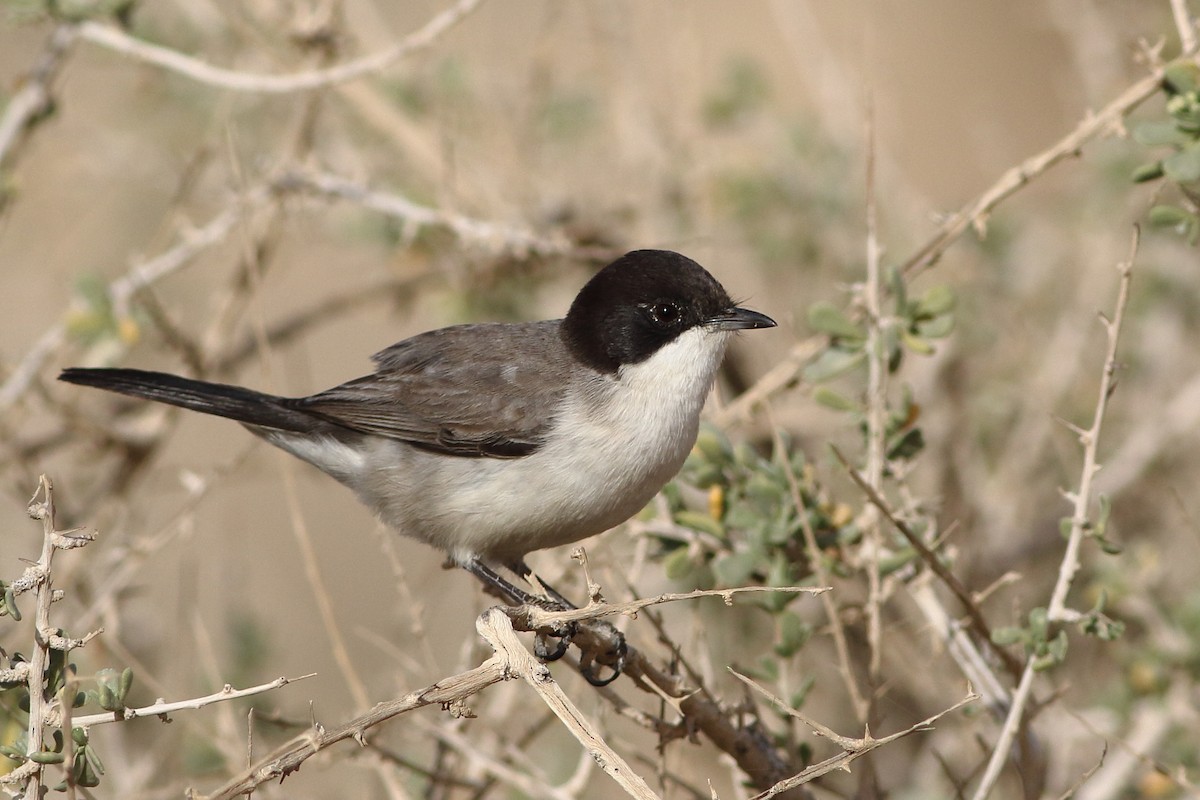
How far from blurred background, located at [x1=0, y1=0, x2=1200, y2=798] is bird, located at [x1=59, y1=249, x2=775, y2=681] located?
0.23m

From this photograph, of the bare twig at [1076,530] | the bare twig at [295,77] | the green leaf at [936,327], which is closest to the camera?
the bare twig at [1076,530]

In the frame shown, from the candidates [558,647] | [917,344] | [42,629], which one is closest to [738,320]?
[917,344]

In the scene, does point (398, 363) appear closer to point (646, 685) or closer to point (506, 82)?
point (646, 685)

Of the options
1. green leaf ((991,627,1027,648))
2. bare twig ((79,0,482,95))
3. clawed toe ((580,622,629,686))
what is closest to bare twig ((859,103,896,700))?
green leaf ((991,627,1027,648))

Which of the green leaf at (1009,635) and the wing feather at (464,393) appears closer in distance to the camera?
the green leaf at (1009,635)

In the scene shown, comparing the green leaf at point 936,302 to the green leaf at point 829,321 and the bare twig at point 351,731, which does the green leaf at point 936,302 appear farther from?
the bare twig at point 351,731

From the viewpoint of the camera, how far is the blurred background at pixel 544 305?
393 centimetres

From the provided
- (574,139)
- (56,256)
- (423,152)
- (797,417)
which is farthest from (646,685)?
(56,256)

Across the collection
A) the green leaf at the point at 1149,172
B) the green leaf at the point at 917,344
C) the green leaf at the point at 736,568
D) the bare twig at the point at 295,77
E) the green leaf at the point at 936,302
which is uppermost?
the bare twig at the point at 295,77

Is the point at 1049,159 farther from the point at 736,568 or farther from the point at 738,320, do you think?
the point at 736,568

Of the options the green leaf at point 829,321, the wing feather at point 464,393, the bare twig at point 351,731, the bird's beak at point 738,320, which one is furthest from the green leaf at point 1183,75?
the bare twig at point 351,731

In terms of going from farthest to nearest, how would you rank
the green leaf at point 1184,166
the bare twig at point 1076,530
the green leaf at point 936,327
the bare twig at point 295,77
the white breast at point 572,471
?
1. the bare twig at point 295,77
2. the white breast at point 572,471
3. the green leaf at point 936,327
4. the green leaf at point 1184,166
5. the bare twig at point 1076,530

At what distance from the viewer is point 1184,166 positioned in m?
2.85

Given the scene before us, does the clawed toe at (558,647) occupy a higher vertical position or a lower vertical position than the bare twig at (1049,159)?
lower
